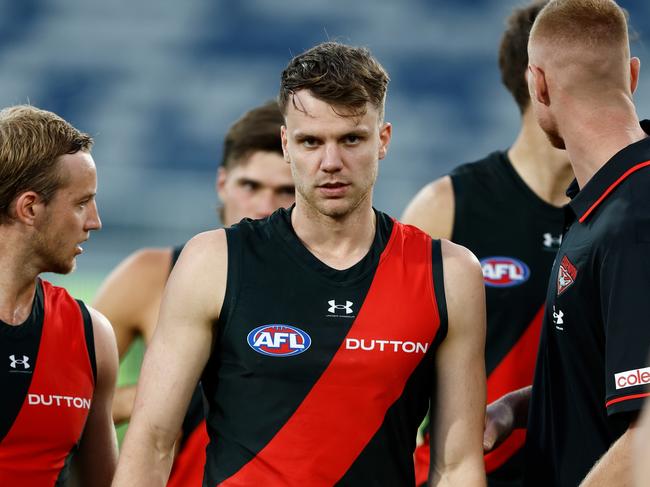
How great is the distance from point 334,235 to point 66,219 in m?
0.92

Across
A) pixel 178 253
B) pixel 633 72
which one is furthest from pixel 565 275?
pixel 178 253

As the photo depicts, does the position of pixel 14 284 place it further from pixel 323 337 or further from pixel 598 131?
pixel 598 131

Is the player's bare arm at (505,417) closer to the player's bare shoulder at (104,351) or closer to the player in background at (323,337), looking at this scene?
the player in background at (323,337)

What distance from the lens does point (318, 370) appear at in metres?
3.15

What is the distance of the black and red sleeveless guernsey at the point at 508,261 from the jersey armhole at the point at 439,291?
111 centimetres

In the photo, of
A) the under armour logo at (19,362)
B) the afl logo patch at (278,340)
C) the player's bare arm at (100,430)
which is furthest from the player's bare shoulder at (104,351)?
the afl logo patch at (278,340)

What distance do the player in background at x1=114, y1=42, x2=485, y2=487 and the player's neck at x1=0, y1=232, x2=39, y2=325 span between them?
0.55 m

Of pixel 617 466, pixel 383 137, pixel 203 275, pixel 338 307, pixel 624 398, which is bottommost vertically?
pixel 617 466

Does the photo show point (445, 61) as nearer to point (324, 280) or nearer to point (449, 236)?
point (449, 236)

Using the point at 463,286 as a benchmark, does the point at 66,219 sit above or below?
above

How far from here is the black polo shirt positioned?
2777mm

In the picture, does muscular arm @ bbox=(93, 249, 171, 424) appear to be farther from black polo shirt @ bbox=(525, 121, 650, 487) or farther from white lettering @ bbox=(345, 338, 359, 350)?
black polo shirt @ bbox=(525, 121, 650, 487)

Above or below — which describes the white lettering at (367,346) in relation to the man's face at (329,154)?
below

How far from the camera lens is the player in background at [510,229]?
14.2 ft
